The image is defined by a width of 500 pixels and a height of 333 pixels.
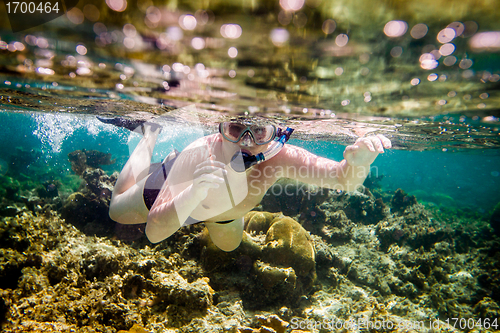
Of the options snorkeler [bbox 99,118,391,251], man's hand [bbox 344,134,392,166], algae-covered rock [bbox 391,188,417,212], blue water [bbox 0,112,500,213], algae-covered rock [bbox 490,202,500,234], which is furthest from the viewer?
blue water [bbox 0,112,500,213]

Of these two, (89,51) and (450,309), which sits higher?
(89,51)

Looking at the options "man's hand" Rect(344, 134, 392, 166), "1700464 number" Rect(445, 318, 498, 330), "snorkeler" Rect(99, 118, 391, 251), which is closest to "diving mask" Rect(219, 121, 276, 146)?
"snorkeler" Rect(99, 118, 391, 251)

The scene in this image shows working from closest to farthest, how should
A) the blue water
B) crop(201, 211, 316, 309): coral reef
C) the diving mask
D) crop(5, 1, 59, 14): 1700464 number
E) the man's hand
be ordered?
crop(5, 1, 59, 14): 1700464 number, the man's hand, the diving mask, crop(201, 211, 316, 309): coral reef, the blue water

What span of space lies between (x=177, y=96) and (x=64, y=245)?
4.12 metres

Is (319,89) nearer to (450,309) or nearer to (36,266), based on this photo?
(36,266)

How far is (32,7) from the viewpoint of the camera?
2.29 metres

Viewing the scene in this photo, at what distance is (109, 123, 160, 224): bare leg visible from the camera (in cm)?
396

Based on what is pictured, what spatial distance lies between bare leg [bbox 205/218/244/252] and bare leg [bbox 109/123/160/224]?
1376mm

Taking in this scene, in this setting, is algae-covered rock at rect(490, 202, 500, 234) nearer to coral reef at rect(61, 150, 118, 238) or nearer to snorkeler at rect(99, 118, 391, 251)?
snorkeler at rect(99, 118, 391, 251)

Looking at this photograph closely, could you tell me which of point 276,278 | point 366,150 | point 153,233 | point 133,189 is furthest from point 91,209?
point 366,150

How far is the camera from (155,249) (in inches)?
214

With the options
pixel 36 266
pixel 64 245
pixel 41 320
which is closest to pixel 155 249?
pixel 64 245

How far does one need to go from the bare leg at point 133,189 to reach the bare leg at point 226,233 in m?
1.38

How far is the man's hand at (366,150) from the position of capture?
2.72 meters
